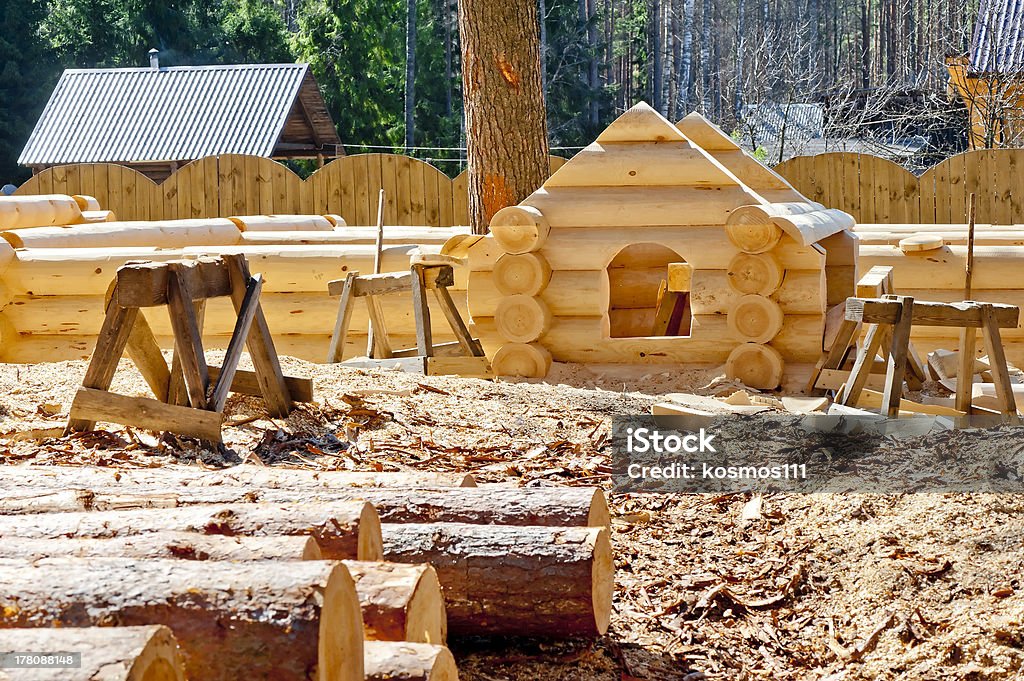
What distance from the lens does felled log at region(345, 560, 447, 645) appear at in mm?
2617

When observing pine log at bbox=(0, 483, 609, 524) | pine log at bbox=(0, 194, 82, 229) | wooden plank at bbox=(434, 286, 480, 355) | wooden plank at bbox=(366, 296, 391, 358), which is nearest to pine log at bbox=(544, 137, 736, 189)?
wooden plank at bbox=(434, 286, 480, 355)

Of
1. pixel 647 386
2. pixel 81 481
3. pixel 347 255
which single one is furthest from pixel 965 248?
pixel 81 481

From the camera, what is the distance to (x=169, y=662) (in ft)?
6.77

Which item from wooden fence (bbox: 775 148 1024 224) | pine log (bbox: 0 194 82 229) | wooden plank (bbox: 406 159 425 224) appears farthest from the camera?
wooden plank (bbox: 406 159 425 224)

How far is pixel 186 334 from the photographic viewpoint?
523 centimetres

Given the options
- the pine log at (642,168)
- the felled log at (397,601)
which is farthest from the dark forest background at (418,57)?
the felled log at (397,601)

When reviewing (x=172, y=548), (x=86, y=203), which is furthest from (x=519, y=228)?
(x=86, y=203)

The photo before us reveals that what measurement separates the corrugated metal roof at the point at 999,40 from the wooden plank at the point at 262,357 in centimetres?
1549

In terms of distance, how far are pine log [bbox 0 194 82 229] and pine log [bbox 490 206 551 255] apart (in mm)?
6657

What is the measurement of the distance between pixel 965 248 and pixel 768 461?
591 centimetres

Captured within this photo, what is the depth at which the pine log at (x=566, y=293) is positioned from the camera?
8695 millimetres

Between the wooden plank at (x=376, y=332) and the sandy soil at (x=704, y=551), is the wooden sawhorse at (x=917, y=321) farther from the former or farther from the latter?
the wooden plank at (x=376, y=332)

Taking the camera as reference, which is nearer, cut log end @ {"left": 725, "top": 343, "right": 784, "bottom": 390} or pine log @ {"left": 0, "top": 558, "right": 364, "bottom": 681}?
pine log @ {"left": 0, "top": 558, "right": 364, "bottom": 681}

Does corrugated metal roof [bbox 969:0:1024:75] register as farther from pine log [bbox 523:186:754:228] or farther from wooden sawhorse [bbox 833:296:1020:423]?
wooden sawhorse [bbox 833:296:1020:423]
